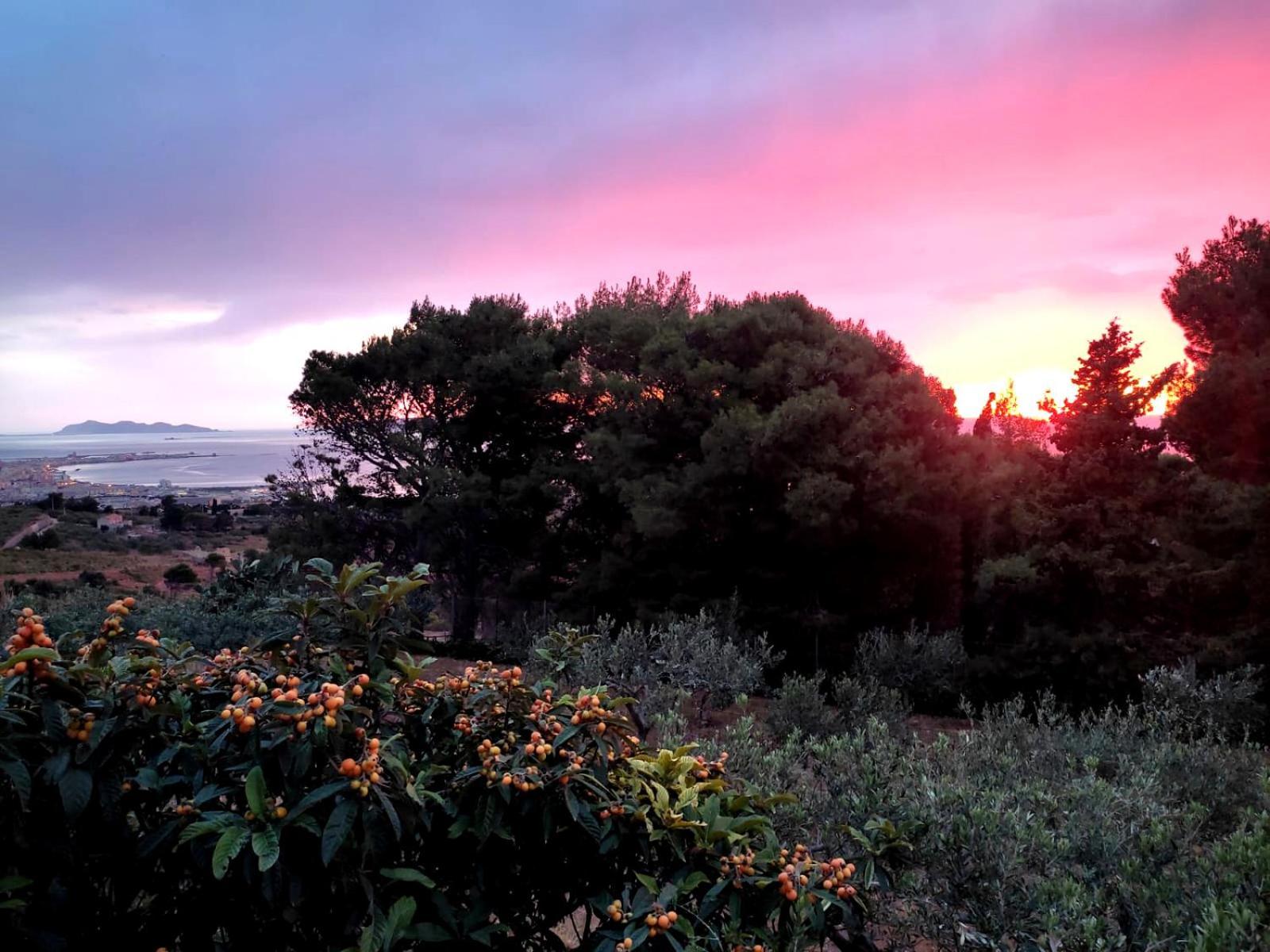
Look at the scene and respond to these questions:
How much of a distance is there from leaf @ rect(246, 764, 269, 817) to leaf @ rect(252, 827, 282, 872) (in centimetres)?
5

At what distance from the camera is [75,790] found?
5.16 feet

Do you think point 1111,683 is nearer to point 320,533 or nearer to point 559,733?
point 559,733

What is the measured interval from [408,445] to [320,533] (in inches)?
102

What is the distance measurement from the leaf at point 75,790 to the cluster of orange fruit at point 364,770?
516 millimetres

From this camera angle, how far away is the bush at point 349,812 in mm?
1638

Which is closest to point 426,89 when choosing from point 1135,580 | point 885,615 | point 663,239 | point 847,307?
point 663,239

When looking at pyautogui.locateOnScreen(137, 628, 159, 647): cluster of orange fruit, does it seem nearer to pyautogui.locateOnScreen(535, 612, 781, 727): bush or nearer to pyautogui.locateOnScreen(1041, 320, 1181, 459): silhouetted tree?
pyautogui.locateOnScreen(535, 612, 781, 727): bush

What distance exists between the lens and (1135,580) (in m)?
10.4

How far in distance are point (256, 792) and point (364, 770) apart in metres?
0.22

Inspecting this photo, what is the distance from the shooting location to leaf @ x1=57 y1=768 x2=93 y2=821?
155 centimetres

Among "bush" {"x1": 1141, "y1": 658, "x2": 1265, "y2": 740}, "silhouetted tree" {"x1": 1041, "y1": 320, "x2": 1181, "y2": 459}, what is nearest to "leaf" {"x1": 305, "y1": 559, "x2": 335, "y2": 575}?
"bush" {"x1": 1141, "y1": 658, "x2": 1265, "y2": 740}

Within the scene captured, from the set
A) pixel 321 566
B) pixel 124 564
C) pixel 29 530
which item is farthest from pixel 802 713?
pixel 29 530

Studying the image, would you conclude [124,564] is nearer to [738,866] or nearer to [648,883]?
[648,883]

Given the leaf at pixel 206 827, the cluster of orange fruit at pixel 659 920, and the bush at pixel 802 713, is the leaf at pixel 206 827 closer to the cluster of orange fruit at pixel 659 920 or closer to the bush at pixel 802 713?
the cluster of orange fruit at pixel 659 920
